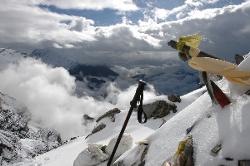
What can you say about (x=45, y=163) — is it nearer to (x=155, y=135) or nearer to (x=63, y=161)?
(x=63, y=161)

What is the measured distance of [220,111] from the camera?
11500 millimetres

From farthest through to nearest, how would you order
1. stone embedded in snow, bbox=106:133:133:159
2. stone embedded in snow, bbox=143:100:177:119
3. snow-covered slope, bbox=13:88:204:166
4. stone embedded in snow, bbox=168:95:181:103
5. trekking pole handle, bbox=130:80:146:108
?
1. stone embedded in snow, bbox=168:95:181:103
2. stone embedded in snow, bbox=143:100:177:119
3. snow-covered slope, bbox=13:88:204:166
4. stone embedded in snow, bbox=106:133:133:159
5. trekking pole handle, bbox=130:80:146:108

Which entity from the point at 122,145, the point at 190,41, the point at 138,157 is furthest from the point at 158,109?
the point at 190,41

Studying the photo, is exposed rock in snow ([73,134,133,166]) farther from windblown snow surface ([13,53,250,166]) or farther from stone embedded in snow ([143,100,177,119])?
stone embedded in snow ([143,100,177,119])

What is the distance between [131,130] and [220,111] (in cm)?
2340

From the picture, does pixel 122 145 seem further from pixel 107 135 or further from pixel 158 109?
pixel 158 109

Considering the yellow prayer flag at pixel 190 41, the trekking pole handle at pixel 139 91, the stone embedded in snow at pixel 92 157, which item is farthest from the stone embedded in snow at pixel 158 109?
the trekking pole handle at pixel 139 91

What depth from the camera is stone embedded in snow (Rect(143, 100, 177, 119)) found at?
37.3 m

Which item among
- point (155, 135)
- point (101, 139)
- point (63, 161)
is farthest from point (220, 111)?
point (101, 139)

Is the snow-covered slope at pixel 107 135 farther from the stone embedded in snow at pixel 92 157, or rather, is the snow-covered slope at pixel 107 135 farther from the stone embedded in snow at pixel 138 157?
the stone embedded in snow at pixel 138 157

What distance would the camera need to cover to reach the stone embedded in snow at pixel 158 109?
3734 cm

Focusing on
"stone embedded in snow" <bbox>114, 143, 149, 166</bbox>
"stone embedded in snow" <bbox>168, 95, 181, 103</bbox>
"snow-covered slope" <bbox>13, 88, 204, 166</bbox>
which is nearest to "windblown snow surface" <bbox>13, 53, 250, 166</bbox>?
"stone embedded in snow" <bbox>114, 143, 149, 166</bbox>

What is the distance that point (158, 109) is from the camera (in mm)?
37625

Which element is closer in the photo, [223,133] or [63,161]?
[223,133]
